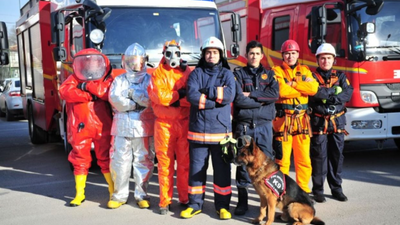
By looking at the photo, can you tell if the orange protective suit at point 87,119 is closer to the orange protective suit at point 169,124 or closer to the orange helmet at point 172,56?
the orange protective suit at point 169,124

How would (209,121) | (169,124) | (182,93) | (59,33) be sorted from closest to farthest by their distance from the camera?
(209,121) → (182,93) → (169,124) → (59,33)

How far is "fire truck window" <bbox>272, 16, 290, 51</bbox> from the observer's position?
8.82 m

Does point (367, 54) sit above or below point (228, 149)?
above

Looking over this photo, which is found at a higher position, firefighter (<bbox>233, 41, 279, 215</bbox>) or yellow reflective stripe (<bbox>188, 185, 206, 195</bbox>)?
firefighter (<bbox>233, 41, 279, 215</bbox>)

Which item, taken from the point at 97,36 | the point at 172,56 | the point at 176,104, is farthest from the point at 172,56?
the point at 97,36

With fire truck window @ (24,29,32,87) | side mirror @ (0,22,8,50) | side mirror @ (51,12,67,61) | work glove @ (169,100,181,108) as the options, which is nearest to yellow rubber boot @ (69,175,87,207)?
work glove @ (169,100,181,108)

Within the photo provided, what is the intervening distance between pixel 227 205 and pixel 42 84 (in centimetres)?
580

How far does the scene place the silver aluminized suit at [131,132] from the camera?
577 centimetres

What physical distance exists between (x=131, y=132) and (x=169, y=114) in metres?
0.55

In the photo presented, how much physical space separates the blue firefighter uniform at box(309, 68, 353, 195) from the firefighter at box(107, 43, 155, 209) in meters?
1.93

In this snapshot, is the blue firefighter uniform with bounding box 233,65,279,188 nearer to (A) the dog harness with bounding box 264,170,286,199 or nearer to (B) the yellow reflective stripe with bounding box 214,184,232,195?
(B) the yellow reflective stripe with bounding box 214,184,232,195

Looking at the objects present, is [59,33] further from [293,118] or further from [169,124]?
[293,118]

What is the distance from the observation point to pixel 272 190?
199 inches

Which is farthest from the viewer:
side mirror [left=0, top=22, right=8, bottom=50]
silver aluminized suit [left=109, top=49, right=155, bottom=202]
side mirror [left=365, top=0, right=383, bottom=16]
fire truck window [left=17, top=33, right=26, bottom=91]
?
fire truck window [left=17, top=33, right=26, bottom=91]
